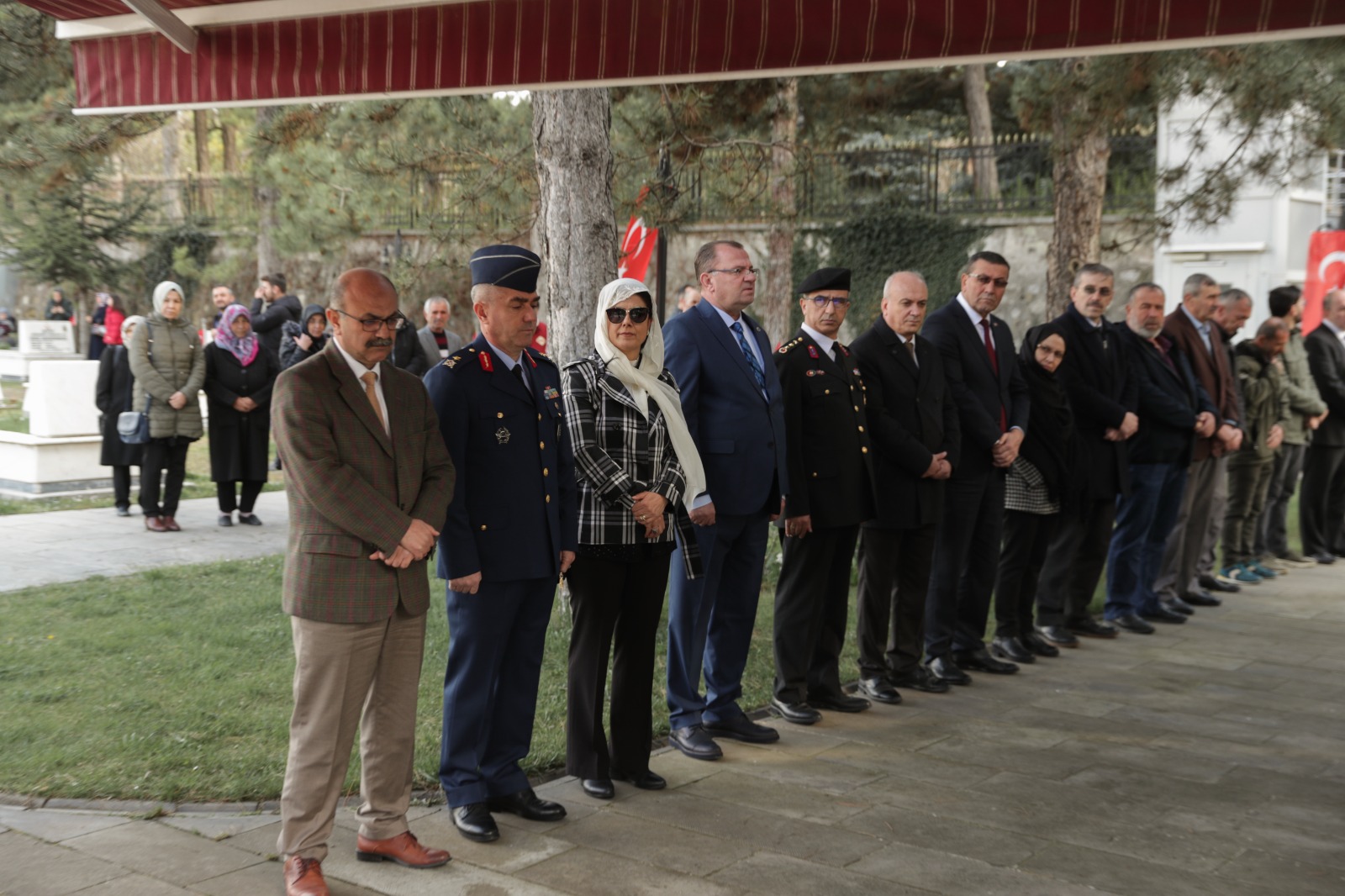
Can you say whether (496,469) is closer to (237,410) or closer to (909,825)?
(909,825)

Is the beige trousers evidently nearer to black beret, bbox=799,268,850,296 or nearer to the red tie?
black beret, bbox=799,268,850,296

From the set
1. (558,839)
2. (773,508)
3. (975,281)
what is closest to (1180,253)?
(975,281)

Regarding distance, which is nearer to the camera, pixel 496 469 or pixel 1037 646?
pixel 496 469

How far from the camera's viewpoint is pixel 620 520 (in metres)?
5.03

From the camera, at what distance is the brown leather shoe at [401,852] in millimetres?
4285

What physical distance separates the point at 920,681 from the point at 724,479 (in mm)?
1945

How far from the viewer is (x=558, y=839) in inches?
181

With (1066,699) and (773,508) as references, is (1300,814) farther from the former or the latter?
(773,508)

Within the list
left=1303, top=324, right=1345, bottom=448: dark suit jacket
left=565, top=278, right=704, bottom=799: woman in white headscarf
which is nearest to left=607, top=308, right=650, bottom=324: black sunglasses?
left=565, top=278, right=704, bottom=799: woman in white headscarf

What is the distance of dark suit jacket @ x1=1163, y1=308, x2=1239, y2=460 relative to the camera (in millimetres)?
9156

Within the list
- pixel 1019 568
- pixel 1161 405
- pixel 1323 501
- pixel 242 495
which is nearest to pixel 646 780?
pixel 1019 568

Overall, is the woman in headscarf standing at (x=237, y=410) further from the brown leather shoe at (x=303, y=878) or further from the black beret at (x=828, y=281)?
the brown leather shoe at (x=303, y=878)

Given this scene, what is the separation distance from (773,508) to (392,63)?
8.48 ft

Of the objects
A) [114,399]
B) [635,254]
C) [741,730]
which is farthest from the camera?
[114,399]
